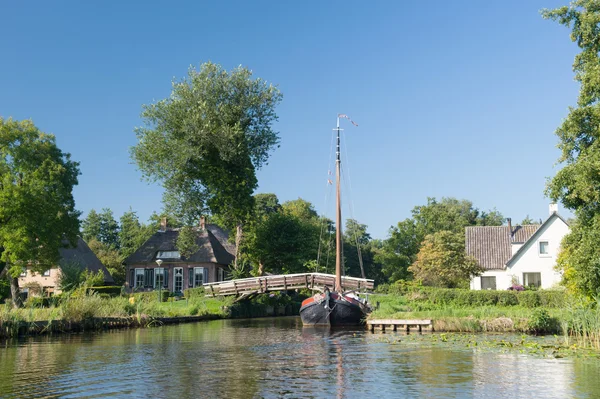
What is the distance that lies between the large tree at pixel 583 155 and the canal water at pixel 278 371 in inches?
196

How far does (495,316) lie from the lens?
79.4 feet

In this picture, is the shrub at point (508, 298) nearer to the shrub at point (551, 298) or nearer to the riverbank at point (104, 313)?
the shrub at point (551, 298)

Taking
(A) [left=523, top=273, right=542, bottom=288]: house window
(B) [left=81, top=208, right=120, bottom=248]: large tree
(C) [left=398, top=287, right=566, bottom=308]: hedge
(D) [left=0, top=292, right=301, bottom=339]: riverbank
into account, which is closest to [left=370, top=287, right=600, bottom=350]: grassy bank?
(C) [left=398, top=287, right=566, bottom=308]: hedge

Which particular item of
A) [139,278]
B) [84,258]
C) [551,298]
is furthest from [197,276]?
[551,298]

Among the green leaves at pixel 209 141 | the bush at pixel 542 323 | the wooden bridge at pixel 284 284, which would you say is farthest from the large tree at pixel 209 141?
the bush at pixel 542 323

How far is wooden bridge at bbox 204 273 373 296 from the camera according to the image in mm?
37000

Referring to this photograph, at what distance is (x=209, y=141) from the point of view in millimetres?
41594

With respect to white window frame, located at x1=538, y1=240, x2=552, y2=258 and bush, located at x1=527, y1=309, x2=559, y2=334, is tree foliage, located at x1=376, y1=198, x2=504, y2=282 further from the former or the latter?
bush, located at x1=527, y1=309, x2=559, y2=334

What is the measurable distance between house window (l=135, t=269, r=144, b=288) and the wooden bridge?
1661 cm

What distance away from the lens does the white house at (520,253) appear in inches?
1781

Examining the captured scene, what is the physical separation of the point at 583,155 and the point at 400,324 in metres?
10.4

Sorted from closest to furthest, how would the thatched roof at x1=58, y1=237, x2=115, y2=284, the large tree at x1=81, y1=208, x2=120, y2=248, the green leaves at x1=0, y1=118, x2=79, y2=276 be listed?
the green leaves at x1=0, y1=118, x2=79, y2=276, the thatched roof at x1=58, y1=237, x2=115, y2=284, the large tree at x1=81, y1=208, x2=120, y2=248

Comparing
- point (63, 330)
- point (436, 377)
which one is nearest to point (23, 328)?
point (63, 330)

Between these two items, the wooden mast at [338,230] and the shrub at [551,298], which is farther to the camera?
the wooden mast at [338,230]
